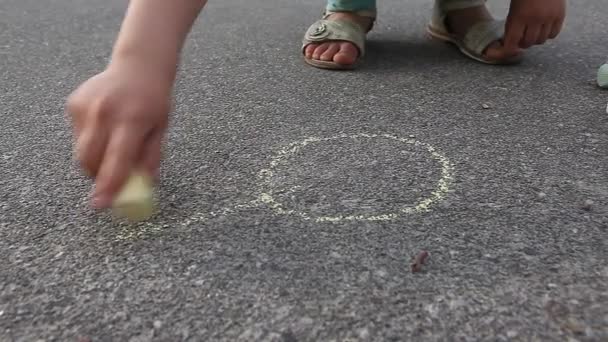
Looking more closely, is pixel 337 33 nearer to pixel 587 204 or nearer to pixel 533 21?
pixel 533 21

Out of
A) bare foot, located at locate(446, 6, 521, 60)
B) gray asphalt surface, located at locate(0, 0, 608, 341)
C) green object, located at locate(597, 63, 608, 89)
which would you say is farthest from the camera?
bare foot, located at locate(446, 6, 521, 60)

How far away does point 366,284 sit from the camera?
0.52m

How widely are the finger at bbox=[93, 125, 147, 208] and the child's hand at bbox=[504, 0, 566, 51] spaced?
2.59ft

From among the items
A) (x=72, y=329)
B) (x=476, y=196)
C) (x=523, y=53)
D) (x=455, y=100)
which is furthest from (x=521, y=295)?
(x=523, y=53)

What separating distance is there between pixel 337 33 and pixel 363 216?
0.63 metres

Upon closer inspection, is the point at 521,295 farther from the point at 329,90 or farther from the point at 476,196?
the point at 329,90

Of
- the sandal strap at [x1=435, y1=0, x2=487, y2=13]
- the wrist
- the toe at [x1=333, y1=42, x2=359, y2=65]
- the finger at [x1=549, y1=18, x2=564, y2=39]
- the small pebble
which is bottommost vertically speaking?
the toe at [x1=333, y1=42, x2=359, y2=65]

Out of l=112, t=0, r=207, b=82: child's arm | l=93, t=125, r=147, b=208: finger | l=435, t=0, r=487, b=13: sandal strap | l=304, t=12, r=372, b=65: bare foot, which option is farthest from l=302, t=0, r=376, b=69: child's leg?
l=93, t=125, r=147, b=208: finger

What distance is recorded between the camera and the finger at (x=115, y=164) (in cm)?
51

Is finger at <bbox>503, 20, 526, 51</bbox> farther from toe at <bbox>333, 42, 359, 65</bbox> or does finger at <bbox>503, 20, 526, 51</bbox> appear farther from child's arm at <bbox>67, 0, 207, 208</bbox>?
child's arm at <bbox>67, 0, 207, 208</bbox>

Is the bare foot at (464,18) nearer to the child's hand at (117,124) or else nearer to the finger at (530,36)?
the finger at (530,36)

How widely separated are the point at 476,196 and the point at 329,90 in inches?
16.3

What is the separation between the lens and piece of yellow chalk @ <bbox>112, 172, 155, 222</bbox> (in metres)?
0.55

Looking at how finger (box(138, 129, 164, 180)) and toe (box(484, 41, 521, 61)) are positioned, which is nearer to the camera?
finger (box(138, 129, 164, 180))
